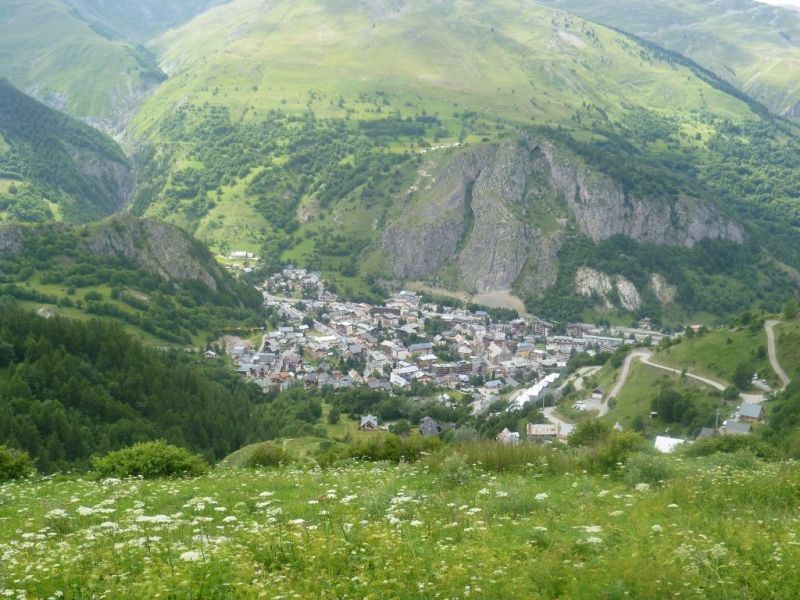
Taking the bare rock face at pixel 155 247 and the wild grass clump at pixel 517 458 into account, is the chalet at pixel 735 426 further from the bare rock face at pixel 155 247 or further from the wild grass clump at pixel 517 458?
the bare rock face at pixel 155 247

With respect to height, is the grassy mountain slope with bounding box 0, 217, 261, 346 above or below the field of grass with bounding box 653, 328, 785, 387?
below

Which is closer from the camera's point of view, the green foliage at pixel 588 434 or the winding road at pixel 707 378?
the green foliage at pixel 588 434

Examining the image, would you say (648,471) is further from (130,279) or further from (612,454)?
(130,279)

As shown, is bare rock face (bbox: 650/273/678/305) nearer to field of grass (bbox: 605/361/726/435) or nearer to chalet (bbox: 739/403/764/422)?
field of grass (bbox: 605/361/726/435)

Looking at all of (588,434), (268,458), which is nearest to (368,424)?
(588,434)

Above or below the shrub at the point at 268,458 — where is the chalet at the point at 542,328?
below

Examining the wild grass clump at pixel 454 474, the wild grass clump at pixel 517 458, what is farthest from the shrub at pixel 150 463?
the wild grass clump at pixel 454 474

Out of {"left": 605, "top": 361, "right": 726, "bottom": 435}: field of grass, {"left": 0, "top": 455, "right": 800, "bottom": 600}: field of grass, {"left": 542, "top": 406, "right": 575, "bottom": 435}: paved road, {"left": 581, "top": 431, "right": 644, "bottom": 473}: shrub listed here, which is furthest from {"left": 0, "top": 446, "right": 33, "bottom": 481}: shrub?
{"left": 605, "top": 361, "right": 726, "bottom": 435}: field of grass
